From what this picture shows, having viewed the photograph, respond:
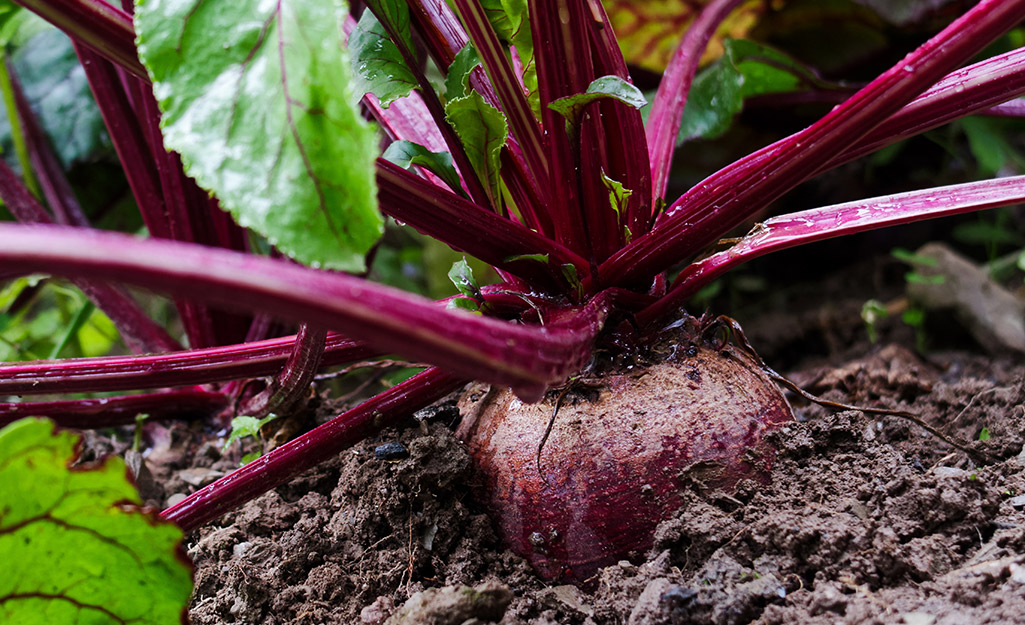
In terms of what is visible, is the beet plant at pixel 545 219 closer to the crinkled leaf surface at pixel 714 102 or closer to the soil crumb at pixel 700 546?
the soil crumb at pixel 700 546

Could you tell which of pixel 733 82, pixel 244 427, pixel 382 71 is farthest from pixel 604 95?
pixel 733 82

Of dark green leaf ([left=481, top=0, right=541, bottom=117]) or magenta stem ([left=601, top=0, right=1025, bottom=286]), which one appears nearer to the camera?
magenta stem ([left=601, top=0, right=1025, bottom=286])

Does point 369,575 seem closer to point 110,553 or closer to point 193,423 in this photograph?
point 110,553

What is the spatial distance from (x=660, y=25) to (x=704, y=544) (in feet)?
5.10

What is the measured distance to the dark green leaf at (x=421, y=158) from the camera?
81cm

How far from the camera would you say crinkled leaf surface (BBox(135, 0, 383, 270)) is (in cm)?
53

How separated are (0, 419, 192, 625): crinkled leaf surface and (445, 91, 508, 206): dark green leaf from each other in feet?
1.54

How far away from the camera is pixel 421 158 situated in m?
0.80

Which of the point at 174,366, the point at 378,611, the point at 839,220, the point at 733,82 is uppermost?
the point at 733,82

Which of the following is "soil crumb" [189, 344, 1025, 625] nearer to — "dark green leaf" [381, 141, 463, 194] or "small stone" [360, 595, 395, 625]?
"small stone" [360, 595, 395, 625]

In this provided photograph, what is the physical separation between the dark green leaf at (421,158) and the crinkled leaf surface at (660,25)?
1219 millimetres

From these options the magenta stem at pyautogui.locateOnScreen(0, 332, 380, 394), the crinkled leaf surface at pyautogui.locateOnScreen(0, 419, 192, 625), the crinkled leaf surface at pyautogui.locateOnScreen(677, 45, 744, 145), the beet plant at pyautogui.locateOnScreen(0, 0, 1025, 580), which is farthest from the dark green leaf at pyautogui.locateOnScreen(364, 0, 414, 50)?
the crinkled leaf surface at pyautogui.locateOnScreen(677, 45, 744, 145)

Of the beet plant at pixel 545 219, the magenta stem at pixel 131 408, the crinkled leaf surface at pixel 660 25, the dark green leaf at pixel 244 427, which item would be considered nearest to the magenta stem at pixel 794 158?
the beet plant at pixel 545 219

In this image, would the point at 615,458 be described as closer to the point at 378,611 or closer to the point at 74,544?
the point at 378,611
